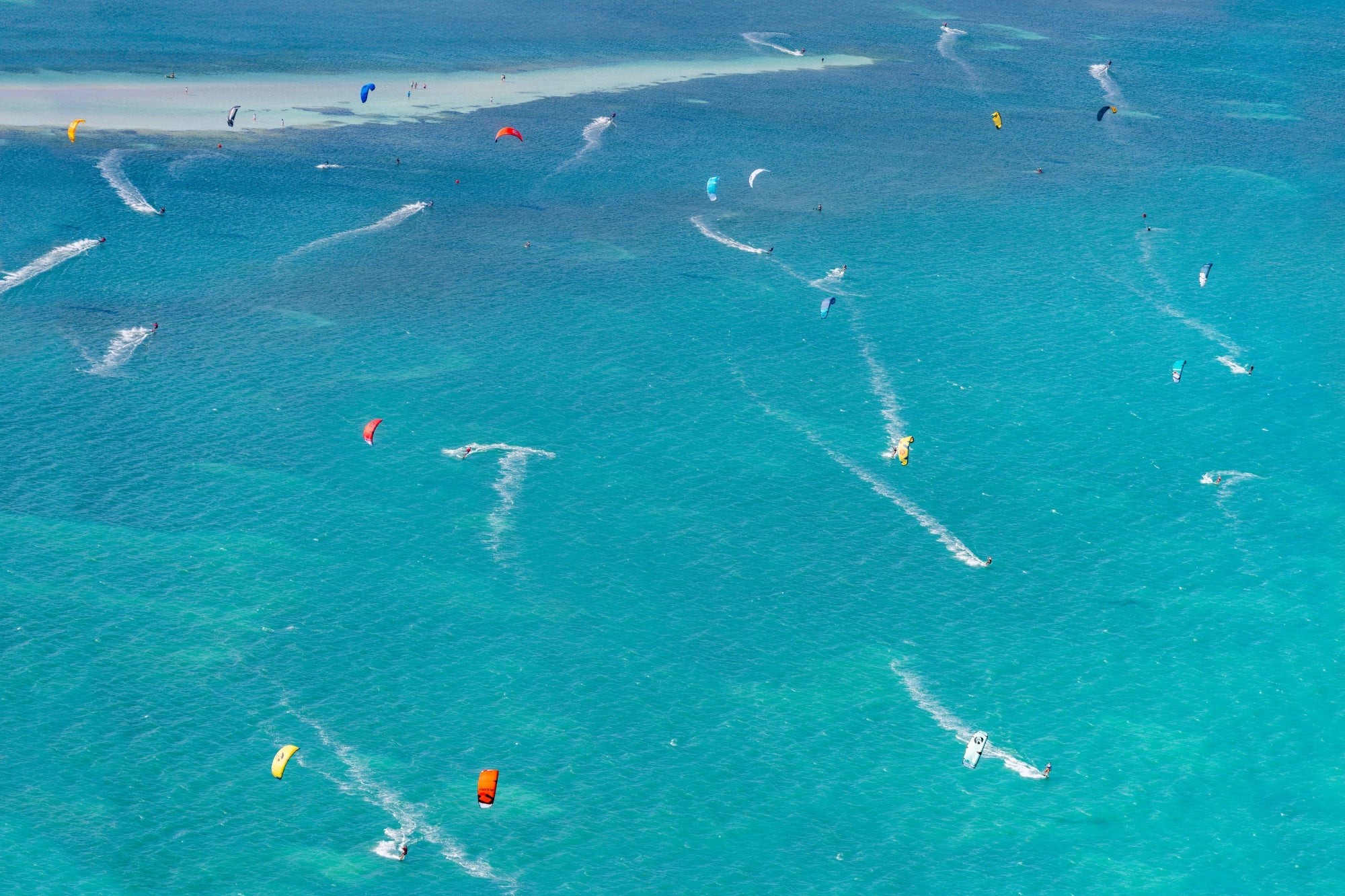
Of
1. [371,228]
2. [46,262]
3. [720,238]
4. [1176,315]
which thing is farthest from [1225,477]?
[46,262]

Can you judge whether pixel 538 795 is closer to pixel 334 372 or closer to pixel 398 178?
pixel 334 372

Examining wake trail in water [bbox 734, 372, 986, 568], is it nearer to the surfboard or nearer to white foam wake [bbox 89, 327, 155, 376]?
the surfboard

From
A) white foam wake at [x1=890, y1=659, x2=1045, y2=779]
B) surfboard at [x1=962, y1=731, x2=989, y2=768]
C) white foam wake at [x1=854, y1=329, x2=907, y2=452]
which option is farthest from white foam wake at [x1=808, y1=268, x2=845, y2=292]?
surfboard at [x1=962, y1=731, x2=989, y2=768]

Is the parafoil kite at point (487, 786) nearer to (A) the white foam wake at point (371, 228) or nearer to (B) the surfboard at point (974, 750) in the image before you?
(B) the surfboard at point (974, 750)

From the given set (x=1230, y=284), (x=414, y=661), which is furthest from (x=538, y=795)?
(x=1230, y=284)

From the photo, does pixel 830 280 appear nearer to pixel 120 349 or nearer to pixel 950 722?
pixel 950 722
